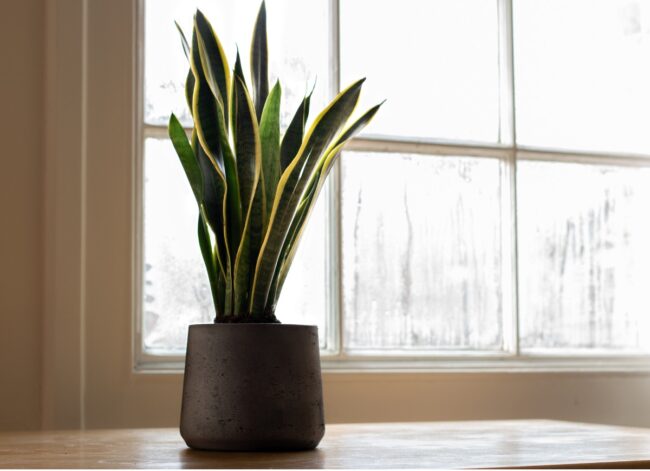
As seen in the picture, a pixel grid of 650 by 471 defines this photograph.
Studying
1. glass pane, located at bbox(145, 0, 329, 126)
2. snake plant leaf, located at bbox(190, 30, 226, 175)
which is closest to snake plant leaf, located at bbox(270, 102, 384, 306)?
snake plant leaf, located at bbox(190, 30, 226, 175)

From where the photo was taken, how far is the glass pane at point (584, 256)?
214 centimetres

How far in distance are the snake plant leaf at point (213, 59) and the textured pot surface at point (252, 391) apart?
0.31 metres

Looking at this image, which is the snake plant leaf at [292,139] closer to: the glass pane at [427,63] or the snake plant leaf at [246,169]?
the snake plant leaf at [246,169]

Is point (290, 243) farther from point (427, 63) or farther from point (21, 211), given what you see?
point (427, 63)

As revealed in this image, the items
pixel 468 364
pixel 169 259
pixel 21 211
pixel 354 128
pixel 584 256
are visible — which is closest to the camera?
pixel 354 128

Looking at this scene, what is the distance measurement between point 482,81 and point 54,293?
965 mm

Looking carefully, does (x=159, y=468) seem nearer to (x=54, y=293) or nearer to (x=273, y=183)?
(x=273, y=183)

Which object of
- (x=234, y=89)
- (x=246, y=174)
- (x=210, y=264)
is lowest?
(x=210, y=264)

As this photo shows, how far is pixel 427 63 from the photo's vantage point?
2127 mm

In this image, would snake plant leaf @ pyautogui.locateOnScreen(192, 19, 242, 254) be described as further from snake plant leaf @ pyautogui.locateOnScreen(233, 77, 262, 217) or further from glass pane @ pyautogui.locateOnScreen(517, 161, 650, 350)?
Answer: glass pane @ pyautogui.locateOnScreen(517, 161, 650, 350)

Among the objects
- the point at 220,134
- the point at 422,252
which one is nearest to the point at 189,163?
the point at 220,134

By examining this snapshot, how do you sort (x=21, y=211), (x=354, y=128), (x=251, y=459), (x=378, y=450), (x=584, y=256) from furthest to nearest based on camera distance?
1. (x=584, y=256)
2. (x=21, y=211)
3. (x=354, y=128)
4. (x=378, y=450)
5. (x=251, y=459)

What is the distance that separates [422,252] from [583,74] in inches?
21.8

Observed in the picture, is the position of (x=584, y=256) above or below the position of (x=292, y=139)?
below
